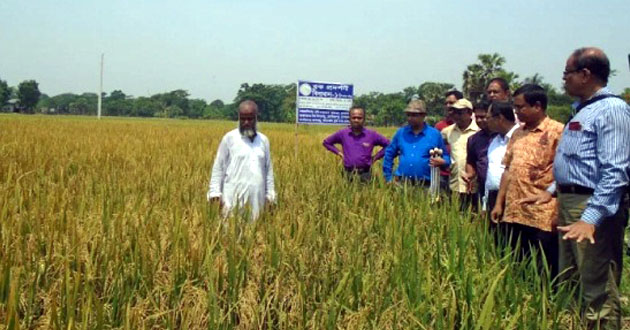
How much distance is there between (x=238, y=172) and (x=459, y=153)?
6.73 feet

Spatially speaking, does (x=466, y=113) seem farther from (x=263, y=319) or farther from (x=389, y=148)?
(x=263, y=319)

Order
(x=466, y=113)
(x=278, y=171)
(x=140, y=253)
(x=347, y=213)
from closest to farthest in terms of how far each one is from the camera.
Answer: (x=140, y=253)
(x=347, y=213)
(x=466, y=113)
(x=278, y=171)

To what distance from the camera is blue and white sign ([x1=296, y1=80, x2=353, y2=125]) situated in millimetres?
7992

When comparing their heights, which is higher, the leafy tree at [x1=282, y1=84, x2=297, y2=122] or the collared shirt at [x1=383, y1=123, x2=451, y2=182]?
the leafy tree at [x1=282, y1=84, x2=297, y2=122]

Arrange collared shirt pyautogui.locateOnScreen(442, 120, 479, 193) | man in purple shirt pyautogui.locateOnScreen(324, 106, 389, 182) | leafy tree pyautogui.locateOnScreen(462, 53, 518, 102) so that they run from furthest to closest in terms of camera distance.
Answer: leafy tree pyautogui.locateOnScreen(462, 53, 518, 102), man in purple shirt pyautogui.locateOnScreen(324, 106, 389, 182), collared shirt pyautogui.locateOnScreen(442, 120, 479, 193)

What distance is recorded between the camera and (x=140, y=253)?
223 centimetres

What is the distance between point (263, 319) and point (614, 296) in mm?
1712

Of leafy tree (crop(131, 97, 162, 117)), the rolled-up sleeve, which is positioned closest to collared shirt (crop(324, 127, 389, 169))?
the rolled-up sleeve

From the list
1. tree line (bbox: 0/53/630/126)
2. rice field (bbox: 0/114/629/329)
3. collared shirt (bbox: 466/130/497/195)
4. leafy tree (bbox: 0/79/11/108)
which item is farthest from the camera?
leafy tree (bbox: 0/79/11/108)

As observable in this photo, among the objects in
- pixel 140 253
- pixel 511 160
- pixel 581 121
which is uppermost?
pixel 581 121

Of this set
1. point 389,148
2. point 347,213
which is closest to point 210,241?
point 347,213

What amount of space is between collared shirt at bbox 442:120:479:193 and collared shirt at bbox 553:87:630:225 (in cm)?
186

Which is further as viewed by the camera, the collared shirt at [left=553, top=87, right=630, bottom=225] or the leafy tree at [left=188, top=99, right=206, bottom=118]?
the leafy tree at [left=188, top=99, right=206, bottom=118]

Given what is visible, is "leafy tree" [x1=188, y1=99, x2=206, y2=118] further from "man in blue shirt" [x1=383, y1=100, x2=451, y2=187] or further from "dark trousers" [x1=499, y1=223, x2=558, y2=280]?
"dark trousers" [x1=499, y1=223, x2=558, y2=280]
